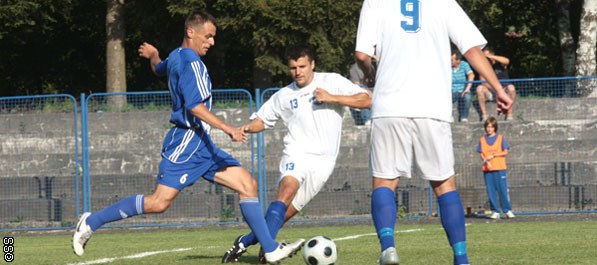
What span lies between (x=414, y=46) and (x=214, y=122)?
2.00m

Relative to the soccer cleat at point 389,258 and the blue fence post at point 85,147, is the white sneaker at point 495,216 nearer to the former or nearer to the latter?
the blue fence post at point 85,147

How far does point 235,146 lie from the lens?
725 inches

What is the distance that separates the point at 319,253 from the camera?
8.45 m

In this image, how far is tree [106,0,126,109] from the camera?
27.3 meters

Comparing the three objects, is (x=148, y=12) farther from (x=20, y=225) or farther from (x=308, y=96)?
(x=308, y=96)

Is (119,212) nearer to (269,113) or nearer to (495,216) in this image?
(269,113)

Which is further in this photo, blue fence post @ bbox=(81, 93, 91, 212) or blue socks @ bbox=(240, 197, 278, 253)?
blue fence post @ bbox=(81, 93, 91, 212)

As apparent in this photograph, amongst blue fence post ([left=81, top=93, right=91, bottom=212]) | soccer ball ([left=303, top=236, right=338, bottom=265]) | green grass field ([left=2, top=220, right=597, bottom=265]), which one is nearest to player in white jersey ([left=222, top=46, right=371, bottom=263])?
green grass field ([left=2, top=220, right=597, bottom=265])

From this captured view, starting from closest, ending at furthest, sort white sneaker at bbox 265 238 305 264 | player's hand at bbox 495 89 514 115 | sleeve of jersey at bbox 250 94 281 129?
1. player's hand at bbox 495 89 514 115
2. white sneaker at bbox 265 238 305 264
3. sleeve of jersey at bbox 250 94 281 129

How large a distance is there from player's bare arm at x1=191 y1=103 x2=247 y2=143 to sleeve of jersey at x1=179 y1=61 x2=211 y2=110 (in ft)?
0.17

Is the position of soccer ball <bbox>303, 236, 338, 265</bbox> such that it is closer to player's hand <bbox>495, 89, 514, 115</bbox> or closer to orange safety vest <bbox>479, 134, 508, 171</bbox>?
player's hand <bbox>495, 89, 514, 115</bbox>

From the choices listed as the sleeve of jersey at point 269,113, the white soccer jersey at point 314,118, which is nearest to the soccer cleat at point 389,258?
the white soccer jersey at point 314,118

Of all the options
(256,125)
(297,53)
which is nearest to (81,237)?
(256,125)

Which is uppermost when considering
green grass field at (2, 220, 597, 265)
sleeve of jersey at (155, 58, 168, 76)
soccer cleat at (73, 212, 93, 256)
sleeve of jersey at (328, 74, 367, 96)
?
sleeve of jersey at (155, 58, 168, 76)
